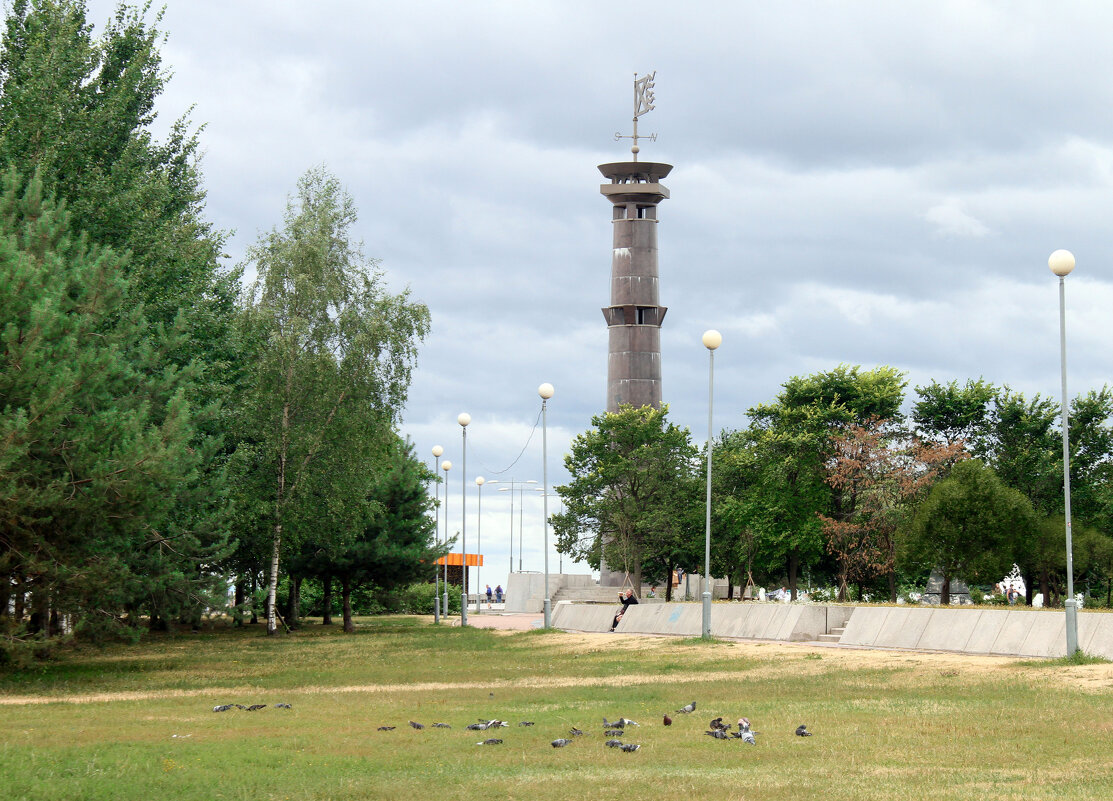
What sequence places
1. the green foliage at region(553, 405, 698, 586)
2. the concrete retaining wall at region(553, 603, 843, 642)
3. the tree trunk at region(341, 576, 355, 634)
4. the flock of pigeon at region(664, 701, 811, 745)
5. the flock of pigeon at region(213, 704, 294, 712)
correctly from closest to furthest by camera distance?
1. the flock of pigeon at region(664, 701, 811, 745)
2. the flock of pigeon at region(213, 704, 294, 712)
3. the concrete retaining wall at region(553, 603, 843, 642)
4. the tree trunk at region(341, 576, 355, 634)
5. the green foliage at region(553, 405, 698, 586)

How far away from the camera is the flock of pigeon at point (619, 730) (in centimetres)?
1371

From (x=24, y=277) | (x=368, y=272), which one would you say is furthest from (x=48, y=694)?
(x=368, y=272)

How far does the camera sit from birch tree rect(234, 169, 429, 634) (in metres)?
45.4

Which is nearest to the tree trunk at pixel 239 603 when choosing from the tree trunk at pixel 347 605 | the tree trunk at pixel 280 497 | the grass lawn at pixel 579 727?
the tree trunk at pixel 280 497

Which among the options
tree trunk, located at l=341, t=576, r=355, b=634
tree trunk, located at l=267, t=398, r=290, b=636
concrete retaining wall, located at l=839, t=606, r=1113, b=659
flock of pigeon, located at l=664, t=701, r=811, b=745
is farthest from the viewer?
tree trunk, located at l=341, t=576, r=355, b=634

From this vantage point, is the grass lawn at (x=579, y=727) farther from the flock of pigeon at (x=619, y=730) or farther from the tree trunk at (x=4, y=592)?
the tree trunk at (x=4, y=592)

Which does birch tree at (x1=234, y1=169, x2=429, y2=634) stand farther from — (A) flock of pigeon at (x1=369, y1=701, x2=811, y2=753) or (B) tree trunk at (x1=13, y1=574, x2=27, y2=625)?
(A) flock of pigeon at (x1=369, y1=701, x2=811, y2=753)

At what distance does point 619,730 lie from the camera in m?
14.8

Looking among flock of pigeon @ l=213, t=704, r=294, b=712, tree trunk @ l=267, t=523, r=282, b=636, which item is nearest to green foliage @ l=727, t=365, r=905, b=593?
tree trunk @ l=267, t=523, r=282, b=636

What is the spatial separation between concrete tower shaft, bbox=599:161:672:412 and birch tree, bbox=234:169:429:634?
68.9ft

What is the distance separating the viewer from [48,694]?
22.5 meters

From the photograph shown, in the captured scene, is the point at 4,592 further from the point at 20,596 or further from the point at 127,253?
the point at 127,253

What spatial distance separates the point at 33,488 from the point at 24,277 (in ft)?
13.6

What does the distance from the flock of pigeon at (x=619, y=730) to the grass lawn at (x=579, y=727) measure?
0.15 metres
